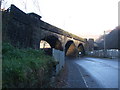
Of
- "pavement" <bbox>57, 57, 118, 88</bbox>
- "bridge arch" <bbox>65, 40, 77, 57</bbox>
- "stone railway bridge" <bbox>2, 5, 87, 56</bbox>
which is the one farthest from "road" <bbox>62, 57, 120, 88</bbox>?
"bridge arch" <bbox>65, 40, 77, 57</bbox>

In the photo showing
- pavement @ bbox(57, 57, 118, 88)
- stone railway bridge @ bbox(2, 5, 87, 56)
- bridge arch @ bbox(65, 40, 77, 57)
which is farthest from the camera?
bridge arch @ bbox(65, 40, 77, 57)

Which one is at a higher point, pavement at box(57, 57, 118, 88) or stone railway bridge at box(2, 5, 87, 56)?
stone railway bridge at box(2, 5, 87, 56)

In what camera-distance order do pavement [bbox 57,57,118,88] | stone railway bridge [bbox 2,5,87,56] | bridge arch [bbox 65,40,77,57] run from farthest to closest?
bridge arch [bbox 65,40,77,57], stone railway bridge [bbox 2,5,87,56], pavement [bbox 57,57,118,88]

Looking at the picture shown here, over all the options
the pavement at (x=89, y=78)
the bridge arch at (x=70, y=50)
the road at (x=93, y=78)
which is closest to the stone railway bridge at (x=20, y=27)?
the pavement at (x=89, y=78)

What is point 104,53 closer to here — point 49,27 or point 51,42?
point 51,42

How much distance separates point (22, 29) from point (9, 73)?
10720mm

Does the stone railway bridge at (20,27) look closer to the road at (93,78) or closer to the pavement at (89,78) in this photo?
the pavement at (89,78)

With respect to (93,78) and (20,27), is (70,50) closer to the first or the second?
(20,27)

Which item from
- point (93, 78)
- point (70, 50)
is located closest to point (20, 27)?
point (93, 78)

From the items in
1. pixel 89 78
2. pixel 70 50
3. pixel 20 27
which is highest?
pixel 20 27

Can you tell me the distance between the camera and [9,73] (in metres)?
3.41

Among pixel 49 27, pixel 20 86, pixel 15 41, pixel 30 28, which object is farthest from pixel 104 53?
pixel 20 86

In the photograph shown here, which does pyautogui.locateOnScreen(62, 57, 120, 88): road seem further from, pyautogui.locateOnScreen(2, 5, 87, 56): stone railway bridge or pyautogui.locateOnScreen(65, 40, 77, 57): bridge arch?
pyautogui.locateOnScreen(65, 40, 77, 57): bridge arch

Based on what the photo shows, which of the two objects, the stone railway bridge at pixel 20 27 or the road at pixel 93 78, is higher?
the stone railway bridge at pixel 20 27
